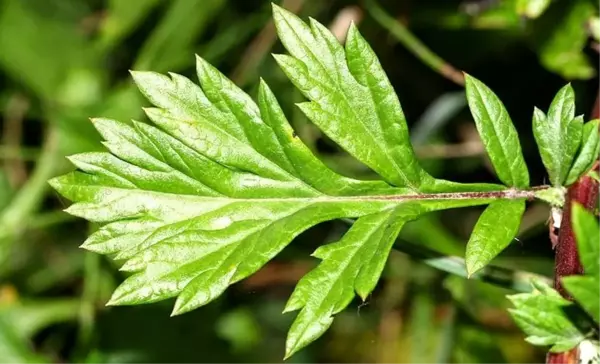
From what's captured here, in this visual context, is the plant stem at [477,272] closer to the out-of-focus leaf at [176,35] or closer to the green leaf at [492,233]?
the green leaf at [492,233]

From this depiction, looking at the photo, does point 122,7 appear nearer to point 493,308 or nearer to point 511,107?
point 511,107

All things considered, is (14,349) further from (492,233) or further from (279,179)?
(492,233)

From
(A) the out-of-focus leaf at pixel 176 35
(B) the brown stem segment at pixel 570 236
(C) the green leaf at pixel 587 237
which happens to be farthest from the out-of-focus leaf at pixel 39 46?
(C) the green leaf at pixel 587 237

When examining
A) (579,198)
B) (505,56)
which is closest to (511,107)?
(505,56)

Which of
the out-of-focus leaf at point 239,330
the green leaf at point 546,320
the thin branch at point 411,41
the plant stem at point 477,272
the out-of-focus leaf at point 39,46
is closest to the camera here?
the green leaf at point 546,320

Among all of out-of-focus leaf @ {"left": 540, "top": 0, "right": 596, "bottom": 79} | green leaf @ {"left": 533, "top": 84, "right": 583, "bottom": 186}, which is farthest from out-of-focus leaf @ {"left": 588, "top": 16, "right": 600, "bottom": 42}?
green leaf @ {"left": 533, "top": 84, "right": 583, "bottom": 186}

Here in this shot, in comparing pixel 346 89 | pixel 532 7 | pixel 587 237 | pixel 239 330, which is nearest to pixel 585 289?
pixel 587 237
